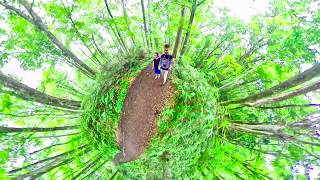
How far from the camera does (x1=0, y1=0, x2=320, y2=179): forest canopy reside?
4.58 meters

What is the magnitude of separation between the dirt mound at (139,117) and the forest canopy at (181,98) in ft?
0.40

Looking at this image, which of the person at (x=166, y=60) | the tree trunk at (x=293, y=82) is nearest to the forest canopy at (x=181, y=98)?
the tree trunk at (x=293, y=82)

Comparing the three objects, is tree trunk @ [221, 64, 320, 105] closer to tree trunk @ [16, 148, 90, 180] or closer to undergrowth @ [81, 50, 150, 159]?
undergrowth @ [81, 50, 150, 159]

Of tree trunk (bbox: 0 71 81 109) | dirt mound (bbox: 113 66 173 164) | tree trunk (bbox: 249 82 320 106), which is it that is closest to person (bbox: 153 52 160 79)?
dirt mound (bbox: 113 66 173 164)

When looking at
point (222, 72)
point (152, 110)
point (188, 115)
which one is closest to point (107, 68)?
point (152, 110)

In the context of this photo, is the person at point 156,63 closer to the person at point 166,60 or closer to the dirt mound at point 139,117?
the person at point 166,60

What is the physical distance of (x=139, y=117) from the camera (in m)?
5.20

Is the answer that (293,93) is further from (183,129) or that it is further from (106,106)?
(106,106)

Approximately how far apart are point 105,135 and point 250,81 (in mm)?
3341

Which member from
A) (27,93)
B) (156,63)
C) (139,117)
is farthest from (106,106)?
(27,93)

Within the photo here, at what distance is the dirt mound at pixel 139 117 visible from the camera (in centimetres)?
508

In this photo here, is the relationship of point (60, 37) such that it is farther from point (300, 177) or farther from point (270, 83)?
point (300, 177)

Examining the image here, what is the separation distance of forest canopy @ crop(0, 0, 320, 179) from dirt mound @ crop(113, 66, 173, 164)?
122 mm

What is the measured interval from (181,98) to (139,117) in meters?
0.83
